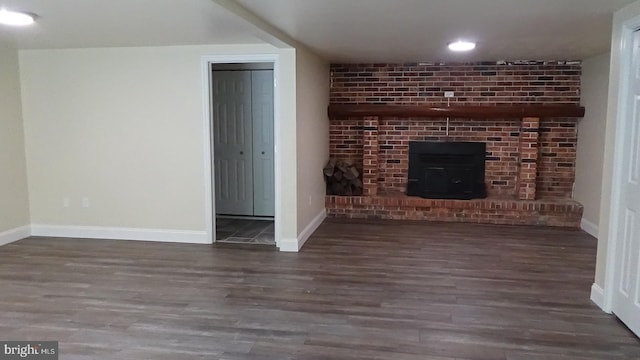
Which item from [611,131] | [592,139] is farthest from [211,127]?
[592,139]

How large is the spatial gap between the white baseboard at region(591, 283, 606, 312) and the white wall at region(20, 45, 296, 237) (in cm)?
265

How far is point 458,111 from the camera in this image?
244 inches

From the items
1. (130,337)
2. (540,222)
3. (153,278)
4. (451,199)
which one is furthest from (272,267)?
(540,222)

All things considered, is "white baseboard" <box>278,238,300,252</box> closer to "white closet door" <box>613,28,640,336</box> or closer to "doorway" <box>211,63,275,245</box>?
"doorway" <box>211,63,275,245</box>

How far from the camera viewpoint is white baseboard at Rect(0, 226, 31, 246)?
5089 millimetres

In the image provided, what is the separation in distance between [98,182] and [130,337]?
2.86 metres

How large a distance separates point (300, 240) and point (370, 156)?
2003 millimetres

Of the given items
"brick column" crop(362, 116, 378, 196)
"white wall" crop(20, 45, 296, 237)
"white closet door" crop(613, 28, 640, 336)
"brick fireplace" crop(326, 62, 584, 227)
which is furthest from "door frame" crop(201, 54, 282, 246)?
"white closet door" crop(613, 28, 640, 336)

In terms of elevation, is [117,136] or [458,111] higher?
[458,111]

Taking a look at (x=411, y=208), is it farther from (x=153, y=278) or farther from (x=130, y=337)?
(x=130, y=337)

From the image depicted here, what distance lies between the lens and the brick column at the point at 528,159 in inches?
241

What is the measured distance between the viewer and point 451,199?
6.29 meters

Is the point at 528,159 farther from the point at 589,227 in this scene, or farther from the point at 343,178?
the point at 343,178

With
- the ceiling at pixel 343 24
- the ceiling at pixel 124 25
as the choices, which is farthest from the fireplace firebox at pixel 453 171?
the ceiling at pixel 124 25
